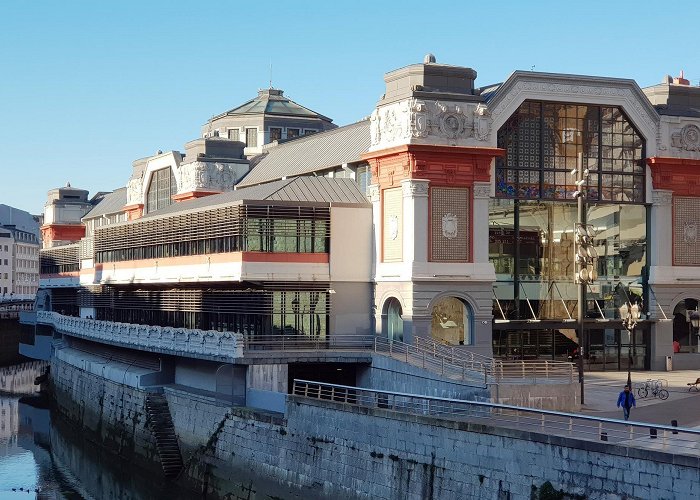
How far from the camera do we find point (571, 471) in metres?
32.9

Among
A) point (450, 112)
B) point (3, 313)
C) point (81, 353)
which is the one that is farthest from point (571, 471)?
point (3, 313)

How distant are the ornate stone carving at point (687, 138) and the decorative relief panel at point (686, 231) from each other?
9.22 ft

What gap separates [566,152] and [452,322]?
11.4 metres

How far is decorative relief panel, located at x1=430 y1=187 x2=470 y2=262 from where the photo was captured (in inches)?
2249

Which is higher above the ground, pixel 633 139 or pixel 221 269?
pixel 633 139

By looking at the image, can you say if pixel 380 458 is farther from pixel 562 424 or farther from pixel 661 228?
pixel 661 228

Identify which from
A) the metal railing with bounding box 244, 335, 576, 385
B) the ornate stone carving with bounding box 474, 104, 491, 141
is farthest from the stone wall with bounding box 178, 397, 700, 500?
the ornate stone carving with bounding box 474, 104, 491, 141

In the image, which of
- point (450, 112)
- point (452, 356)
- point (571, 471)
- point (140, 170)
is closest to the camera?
point (571, 471)

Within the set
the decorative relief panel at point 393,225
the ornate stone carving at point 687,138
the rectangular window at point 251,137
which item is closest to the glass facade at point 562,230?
the ornate stone carving at point 687,138

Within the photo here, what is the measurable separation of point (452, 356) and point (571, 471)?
19627mm

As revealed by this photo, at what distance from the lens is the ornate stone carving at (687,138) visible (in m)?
62.1

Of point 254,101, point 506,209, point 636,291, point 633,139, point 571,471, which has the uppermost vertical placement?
point 254,101

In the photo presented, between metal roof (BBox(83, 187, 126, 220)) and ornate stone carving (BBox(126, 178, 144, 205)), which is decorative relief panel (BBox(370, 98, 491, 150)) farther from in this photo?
metal roof (BBox(83, 187, 126, 220))

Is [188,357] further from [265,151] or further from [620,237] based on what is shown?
[265,151]
